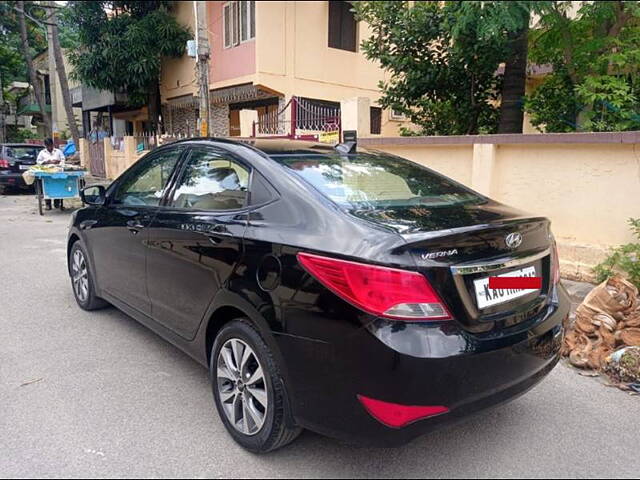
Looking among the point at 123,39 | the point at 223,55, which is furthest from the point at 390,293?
the point at 123,39

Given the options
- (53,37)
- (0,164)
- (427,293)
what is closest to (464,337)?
(427,293)

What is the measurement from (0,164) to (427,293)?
16.6 m

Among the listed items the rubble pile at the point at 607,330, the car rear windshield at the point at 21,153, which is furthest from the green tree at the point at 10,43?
the rubble pile at the point at 607,330

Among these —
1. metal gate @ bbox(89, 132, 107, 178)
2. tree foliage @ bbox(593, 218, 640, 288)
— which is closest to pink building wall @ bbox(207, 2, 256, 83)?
metal gate @ bbox(89, 132, 107, 178)

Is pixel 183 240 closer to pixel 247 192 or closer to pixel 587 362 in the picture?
pixel 247 192

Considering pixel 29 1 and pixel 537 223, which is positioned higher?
pixel 29 1

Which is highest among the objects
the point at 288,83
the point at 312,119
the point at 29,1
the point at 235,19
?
the point at 29,1

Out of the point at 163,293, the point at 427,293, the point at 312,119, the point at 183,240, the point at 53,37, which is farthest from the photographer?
the point at 53,37

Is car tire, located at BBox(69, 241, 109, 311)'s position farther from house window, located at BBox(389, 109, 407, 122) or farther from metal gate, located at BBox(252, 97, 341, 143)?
house window, located at BBox(389, 109, 407, 122)

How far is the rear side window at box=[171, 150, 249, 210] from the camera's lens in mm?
2878

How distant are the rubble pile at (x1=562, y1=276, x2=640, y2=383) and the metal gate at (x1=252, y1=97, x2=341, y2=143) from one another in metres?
5.40

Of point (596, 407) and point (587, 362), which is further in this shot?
point (587, 362)

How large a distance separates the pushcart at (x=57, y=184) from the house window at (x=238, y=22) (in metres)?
6.49

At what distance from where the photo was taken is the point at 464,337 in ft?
7.04
